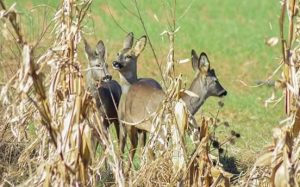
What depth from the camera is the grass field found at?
45.4 ft

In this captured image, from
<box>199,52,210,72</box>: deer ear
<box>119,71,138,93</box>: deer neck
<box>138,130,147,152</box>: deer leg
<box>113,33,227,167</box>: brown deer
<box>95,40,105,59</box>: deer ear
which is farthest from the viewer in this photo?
<box>95,40,105,59</box>: deer ear

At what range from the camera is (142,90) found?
9.23 meters

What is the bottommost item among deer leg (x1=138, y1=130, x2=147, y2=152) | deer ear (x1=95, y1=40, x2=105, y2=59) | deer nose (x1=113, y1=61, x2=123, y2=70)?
deer leg (x1=138, y1=130, x2=147, y2=152)

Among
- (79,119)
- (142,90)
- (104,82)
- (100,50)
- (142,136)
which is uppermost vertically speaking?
(100,50)

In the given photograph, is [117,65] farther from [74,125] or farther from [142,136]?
[74,125]

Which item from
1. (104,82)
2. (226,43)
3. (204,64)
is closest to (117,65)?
(104,82)

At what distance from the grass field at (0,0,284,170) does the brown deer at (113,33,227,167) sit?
0.98 m

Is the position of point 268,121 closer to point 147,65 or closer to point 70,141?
point 147,65

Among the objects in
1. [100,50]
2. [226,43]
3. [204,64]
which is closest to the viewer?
[204,64]

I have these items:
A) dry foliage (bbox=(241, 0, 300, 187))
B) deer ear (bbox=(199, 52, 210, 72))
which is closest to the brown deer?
deer ear (bbox=(199, 52, 210, 72))

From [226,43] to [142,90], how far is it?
12.5m

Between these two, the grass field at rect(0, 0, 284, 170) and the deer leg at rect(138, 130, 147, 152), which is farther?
the grass field at rect(0, 0, 284, 170)

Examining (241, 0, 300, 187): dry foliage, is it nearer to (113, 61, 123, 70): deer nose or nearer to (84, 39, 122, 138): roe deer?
(84, 39, 122, 138): roe deer

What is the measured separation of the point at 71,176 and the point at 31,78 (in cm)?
48
